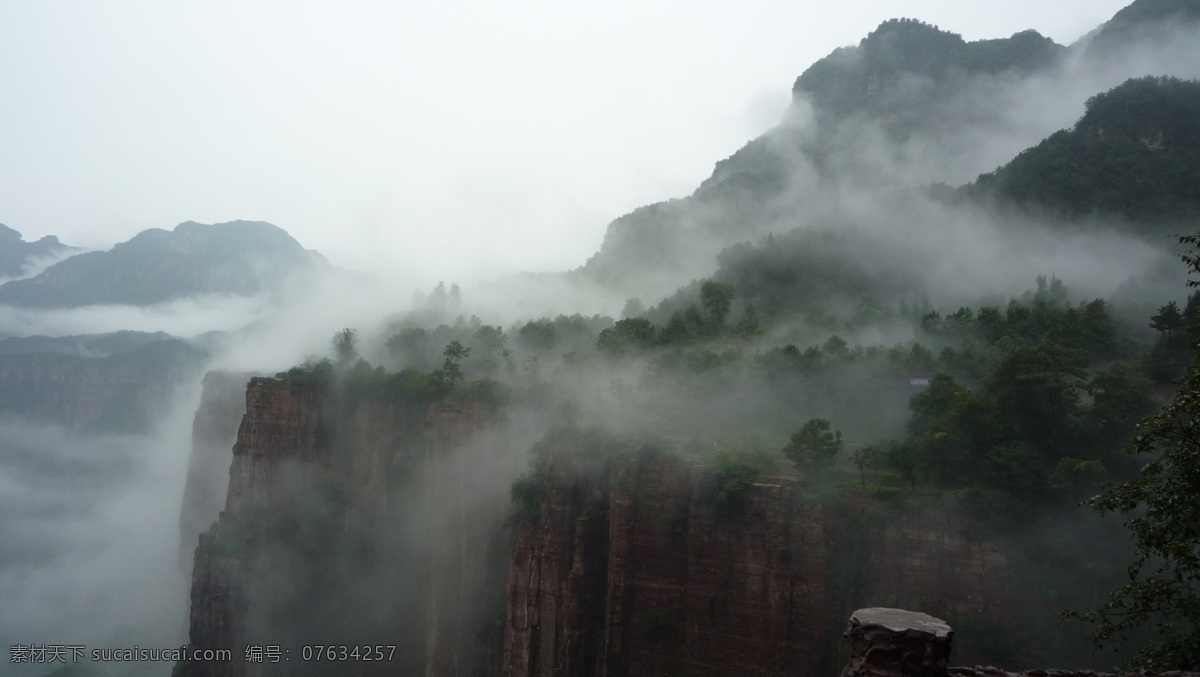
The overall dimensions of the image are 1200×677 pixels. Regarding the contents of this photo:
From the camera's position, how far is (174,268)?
375 ft

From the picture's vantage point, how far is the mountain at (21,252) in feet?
365

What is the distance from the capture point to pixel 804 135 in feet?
325

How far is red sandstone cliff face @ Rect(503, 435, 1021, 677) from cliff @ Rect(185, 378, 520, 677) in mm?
8133

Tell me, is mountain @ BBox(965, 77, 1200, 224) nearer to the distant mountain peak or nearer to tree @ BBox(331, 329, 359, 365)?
the distant mountain peak

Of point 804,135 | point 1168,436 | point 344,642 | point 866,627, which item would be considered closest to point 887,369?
point 1168,436

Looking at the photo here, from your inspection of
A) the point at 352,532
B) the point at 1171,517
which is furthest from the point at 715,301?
the point at 1171,517

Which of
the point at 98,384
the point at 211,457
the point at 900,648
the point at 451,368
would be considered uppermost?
the point at 451,368

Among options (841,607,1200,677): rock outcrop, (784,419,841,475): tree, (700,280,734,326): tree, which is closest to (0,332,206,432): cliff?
(700,280,734,326): tree

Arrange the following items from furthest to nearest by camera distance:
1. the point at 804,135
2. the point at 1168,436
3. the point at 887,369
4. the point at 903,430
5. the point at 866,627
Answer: the point at 804,135 → the point at 887,369 → the point at 903,430 → the point at 1168,436 → the point at 866,627

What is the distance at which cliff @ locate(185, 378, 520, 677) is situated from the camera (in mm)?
39781

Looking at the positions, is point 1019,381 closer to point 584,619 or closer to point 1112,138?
point 584,619

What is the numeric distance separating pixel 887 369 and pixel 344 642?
33.9m

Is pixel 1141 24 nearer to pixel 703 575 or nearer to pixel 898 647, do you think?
pixel 703 575

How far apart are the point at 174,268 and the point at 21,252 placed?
22.9 m
